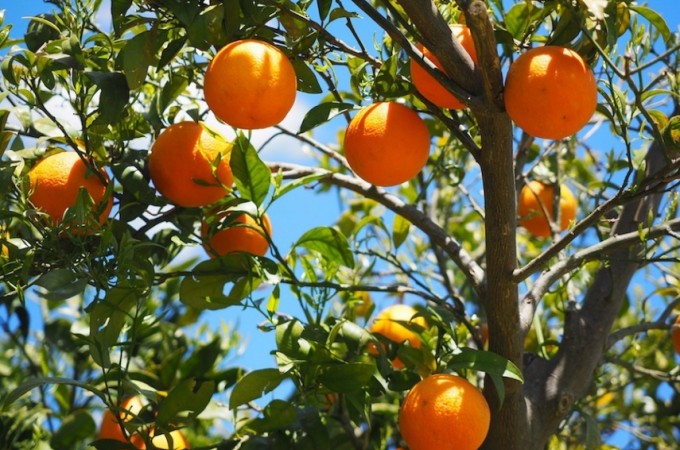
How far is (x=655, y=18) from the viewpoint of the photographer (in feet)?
3.26

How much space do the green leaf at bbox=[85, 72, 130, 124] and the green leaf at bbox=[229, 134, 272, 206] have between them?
0.15 metres

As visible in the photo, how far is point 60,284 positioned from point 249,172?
271 mm

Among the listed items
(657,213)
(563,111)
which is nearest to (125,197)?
(563,111)

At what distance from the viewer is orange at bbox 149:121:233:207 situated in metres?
1.16

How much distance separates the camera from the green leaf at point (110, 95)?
107 centimetres

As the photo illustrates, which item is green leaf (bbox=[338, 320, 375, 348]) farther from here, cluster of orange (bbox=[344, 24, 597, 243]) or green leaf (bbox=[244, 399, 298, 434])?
cluster of orange (bbox=[344, 24, 597, 243])

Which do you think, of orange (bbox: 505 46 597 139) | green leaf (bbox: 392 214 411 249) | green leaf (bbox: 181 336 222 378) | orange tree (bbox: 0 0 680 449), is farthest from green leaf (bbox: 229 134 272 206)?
green leaf (bbox: 181 336 222 378)

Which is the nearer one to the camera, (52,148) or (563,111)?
(563,111)

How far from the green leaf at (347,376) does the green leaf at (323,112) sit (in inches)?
12.5

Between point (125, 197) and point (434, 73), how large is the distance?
471 mm

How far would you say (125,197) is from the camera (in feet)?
3.96

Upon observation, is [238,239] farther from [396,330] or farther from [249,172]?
[396,330]

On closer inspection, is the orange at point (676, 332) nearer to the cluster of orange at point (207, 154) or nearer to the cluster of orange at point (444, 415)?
the cluster of orange at point (444, 415)

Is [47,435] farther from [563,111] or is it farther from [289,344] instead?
[563,111]
